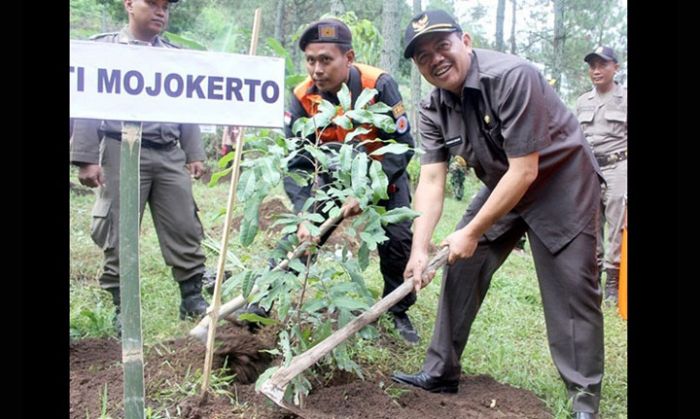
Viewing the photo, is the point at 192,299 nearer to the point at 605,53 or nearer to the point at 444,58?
the point at 444,58

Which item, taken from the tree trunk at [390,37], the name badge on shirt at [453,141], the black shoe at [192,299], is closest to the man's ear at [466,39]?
the name badge on shirt at [453,141]

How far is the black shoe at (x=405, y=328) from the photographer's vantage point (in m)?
3.63

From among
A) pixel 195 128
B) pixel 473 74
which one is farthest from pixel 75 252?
pixel 473 74

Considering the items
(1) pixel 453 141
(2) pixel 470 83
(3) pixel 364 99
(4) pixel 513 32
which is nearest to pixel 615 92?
(1) pixel 453 141

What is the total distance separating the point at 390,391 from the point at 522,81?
144cm

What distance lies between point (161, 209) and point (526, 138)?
2074 millimetres

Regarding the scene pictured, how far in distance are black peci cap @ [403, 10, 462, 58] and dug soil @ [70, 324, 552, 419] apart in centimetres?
143

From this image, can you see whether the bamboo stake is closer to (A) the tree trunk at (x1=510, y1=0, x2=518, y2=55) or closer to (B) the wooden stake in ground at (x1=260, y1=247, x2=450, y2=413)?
(B) the wooden stake in ground at (x1=260, y1=247, x2=450, y2=413)

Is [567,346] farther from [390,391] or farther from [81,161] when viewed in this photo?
[81,161]

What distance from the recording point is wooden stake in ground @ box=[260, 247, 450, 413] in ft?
7.75

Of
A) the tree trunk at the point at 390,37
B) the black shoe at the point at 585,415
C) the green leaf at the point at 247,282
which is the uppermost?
the tree trunk at the point at 390,37

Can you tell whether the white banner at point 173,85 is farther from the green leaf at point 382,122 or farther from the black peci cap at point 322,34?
the black peci cap at point 322,34

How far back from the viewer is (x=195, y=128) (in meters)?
3.86

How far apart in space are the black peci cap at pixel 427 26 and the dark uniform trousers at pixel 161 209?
5.29 feet
